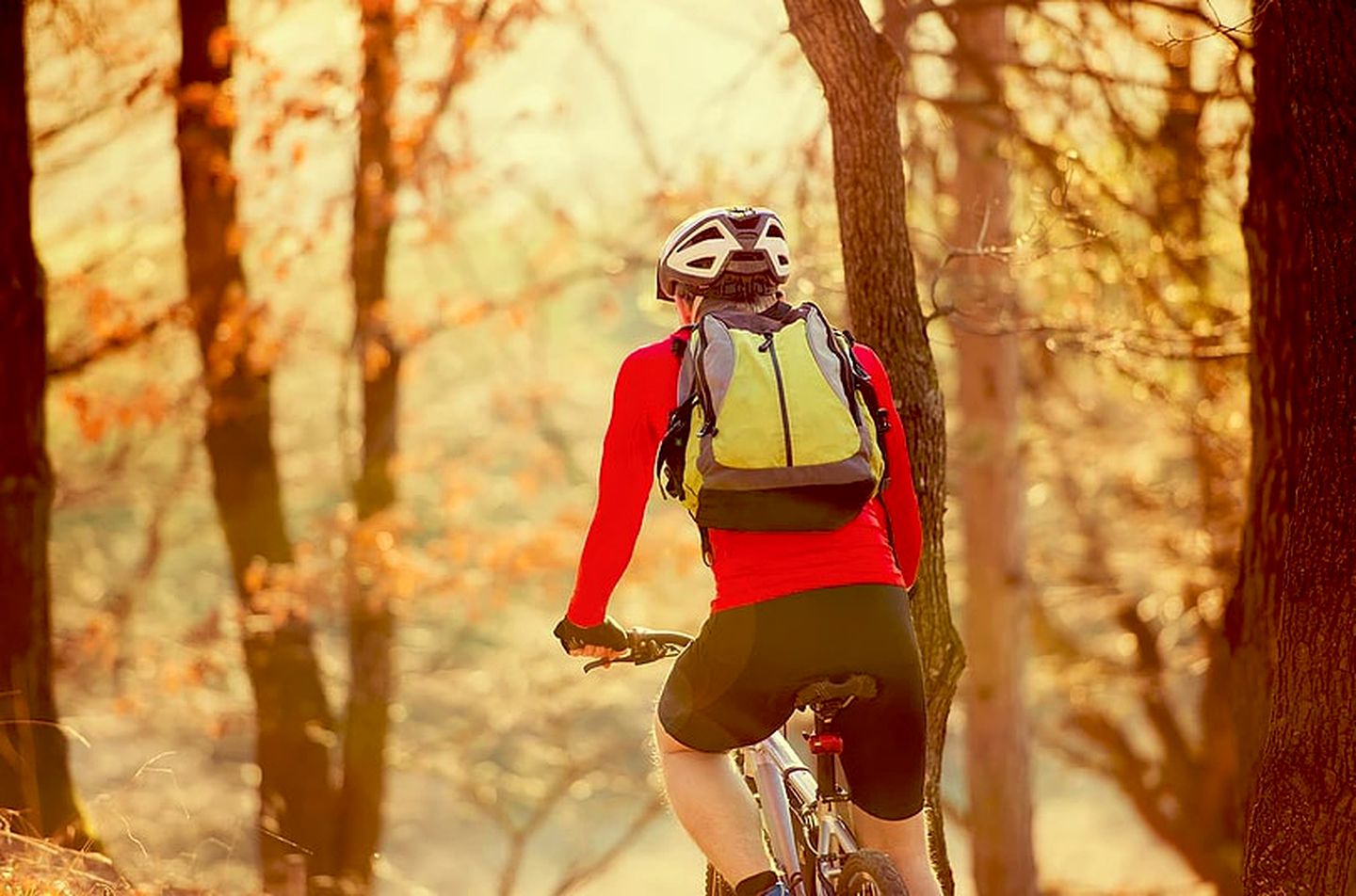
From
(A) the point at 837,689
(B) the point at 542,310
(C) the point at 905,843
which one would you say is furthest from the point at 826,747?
(B) the point at 542,310

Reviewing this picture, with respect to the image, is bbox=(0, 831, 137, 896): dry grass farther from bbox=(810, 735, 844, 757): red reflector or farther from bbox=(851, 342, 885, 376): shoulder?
bbox=(851, 342, 885, 376): shoulder

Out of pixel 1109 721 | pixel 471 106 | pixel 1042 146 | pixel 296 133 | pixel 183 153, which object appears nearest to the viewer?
pixel 1042 146

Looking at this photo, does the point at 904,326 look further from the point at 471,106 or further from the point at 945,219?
the point at 471,106

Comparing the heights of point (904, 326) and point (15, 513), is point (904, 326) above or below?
above

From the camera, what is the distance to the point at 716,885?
4484mm

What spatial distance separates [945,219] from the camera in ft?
39.4

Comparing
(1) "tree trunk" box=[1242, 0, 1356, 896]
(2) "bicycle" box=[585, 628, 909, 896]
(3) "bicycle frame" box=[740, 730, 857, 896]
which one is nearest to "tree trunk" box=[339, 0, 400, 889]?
(2) "bicycle" box=[585, 628, 909, 896]

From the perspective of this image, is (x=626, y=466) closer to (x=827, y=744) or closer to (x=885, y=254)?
(x=827, y=744)

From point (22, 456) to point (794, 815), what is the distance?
4.60 metres

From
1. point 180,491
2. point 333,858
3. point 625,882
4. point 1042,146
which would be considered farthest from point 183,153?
point 625,882

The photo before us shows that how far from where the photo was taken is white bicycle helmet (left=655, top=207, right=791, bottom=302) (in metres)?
4.10

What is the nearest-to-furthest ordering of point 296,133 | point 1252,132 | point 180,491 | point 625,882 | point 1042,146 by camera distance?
point 1252,132 → point 1042,146 → point 296,133 → point 180,491 → point 625,882

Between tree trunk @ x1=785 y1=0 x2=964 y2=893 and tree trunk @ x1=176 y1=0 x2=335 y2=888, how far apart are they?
5.66 meters

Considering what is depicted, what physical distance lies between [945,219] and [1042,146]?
3.22m
